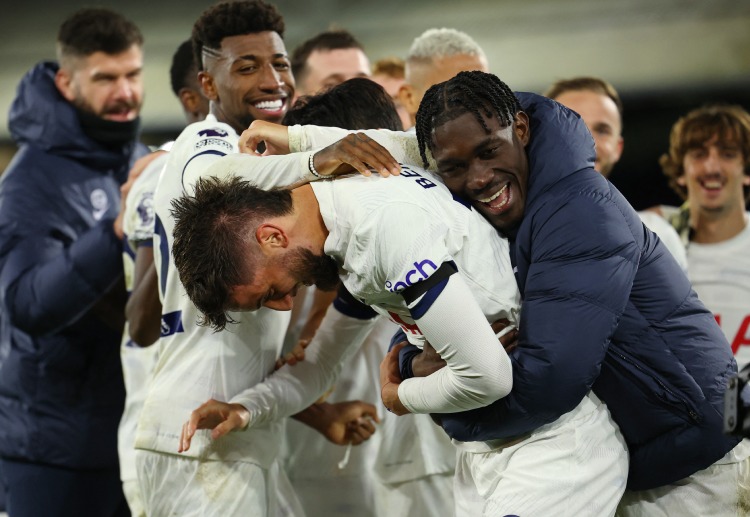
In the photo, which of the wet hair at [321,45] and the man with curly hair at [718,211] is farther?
the wet hair at [321,45]

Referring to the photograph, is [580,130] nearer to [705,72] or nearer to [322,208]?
[322,208]

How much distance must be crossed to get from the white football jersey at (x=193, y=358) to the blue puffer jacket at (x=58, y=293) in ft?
2.97

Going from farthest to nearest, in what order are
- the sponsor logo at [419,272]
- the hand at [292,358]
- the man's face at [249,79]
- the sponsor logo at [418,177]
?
the man's face at [249,79] < the hand at [292,358] < the sponsor logo at [418,177] < the sponsor logo at [419,272]

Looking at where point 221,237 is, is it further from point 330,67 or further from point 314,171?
point 330,67

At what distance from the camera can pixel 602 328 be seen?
251 cm

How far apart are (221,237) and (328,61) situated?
2.71 m

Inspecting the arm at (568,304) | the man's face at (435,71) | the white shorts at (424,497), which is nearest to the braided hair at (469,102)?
the arm at (568,304)

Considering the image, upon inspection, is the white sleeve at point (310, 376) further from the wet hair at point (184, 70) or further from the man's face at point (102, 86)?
the man's face at point (102, 86)

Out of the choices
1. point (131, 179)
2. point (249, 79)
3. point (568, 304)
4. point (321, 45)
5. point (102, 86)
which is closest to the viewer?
point (568, 304)

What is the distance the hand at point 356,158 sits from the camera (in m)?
2.55

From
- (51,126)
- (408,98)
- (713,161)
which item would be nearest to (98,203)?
(51,126)

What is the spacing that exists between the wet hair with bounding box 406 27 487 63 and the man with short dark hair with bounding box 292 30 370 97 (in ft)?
0.89

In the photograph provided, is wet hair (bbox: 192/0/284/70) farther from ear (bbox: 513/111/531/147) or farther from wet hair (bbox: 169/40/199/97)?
ear (bbox: 513/111/531/147)

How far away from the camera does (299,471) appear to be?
4.00 metres
